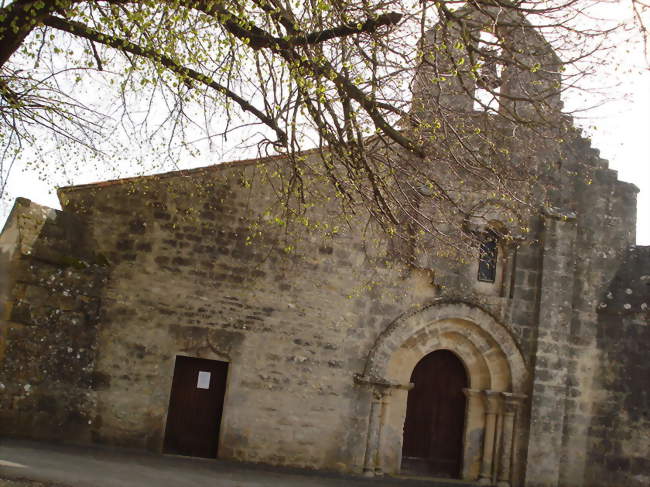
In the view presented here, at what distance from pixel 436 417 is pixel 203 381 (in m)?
4.23

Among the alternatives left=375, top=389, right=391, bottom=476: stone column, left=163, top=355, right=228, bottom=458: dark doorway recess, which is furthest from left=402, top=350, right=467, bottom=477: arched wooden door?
left=163, top=355, right=228, bottom=458: dark doorway recess

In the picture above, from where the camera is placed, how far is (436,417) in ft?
40.1

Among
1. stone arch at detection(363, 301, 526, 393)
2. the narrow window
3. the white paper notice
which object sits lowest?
the white paper notice

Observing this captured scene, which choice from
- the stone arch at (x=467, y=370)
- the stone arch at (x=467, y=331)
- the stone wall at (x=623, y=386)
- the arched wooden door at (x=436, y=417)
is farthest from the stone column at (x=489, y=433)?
the stone wall at (x=623, y=386)

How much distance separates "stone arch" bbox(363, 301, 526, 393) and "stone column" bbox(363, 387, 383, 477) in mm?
411

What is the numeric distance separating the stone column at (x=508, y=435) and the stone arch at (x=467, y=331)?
218mm

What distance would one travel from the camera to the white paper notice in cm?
1104

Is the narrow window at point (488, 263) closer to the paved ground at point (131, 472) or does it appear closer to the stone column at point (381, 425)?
the stone column at point (381, 425)

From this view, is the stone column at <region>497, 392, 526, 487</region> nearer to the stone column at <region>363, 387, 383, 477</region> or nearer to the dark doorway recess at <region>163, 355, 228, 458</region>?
the stone column at <region>363, 387, 383, 477</region>

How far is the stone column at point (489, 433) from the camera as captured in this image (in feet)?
38.9

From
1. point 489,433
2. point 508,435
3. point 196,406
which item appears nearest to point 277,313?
point 196,406

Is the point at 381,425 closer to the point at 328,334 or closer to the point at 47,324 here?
the point at 328,334

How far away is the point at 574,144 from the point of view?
42.4 feet

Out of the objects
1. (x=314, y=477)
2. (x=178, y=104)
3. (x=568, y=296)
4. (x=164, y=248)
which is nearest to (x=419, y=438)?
(x=314, y=477)
